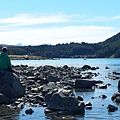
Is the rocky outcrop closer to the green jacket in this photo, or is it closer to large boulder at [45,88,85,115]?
the green jacket

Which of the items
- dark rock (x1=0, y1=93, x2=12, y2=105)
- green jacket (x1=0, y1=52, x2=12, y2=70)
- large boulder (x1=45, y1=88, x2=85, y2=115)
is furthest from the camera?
green jacket (x1=0, y1=52, x2=12, y2=70)

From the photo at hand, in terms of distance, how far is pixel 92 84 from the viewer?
4222 centimetres

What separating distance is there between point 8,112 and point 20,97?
19.3 feet

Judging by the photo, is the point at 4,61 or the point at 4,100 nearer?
the point at 4,100

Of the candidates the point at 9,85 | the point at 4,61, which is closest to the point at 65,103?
the point at 9,85

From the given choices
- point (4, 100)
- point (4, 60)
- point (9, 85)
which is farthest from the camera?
point (4, 60)

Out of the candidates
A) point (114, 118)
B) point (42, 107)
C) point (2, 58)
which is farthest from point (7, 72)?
point (114, 118)

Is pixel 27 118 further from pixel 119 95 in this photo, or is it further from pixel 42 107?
pixel 119 95

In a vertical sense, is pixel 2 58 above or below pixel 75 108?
above

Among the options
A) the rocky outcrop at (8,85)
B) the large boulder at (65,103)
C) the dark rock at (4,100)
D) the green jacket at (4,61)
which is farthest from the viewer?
the green jacket at (4,61)

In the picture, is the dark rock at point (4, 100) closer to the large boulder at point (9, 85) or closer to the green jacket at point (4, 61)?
the large boulder at point (9, 85)

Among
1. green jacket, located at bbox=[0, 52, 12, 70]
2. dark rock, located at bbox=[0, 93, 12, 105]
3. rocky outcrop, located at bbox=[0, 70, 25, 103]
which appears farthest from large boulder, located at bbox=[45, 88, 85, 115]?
green jacket, located at bbox=[0, 52, 12, 70]

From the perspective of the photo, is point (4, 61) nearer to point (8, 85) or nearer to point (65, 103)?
point (8, 85)

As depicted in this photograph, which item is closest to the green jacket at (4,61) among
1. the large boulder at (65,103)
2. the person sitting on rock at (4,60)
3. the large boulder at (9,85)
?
the person sitting on rock at (4,60)
